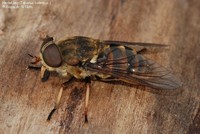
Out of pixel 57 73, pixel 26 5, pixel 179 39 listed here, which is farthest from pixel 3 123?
pixel 179 39

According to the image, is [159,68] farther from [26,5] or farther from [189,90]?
[26,5]

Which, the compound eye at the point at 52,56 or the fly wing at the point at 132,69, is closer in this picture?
the compound eye at the point at 52,56

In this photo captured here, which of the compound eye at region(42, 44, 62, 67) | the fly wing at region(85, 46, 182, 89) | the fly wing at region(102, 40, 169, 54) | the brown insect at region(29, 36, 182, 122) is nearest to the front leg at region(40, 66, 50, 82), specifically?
the brown insect at region(29, 36, 182, 122)

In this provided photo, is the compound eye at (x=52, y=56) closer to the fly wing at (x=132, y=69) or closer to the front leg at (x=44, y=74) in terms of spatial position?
the front leg at (x=44, y=74)

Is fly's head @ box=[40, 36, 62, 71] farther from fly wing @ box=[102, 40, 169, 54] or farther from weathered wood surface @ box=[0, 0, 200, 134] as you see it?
fly wing @ box=[102, 40, 169, 54]

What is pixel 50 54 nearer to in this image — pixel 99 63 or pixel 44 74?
pixel 44 74

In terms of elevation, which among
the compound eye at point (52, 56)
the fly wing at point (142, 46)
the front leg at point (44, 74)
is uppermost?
the fly wing at point (142, 46)

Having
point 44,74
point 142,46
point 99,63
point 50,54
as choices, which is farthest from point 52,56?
point 142,46

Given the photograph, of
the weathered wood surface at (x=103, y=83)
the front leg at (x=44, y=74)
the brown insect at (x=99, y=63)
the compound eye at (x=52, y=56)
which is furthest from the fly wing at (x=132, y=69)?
the front leg at (x=44, y=74)

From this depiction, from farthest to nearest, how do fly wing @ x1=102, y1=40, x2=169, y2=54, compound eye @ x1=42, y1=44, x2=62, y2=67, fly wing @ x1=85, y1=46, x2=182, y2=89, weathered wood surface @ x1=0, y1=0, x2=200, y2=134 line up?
1. fly wing @ x1=102, y1=40, x2=169, y2=54
2. fly wing @ x1=85, y1=46, x2=182, y2=89
3. compound eye @ x1=42, y1=44, x2=62, y2=67
4. weathered wood surface @ x1=0, y1=0, x2=200, y2=134
